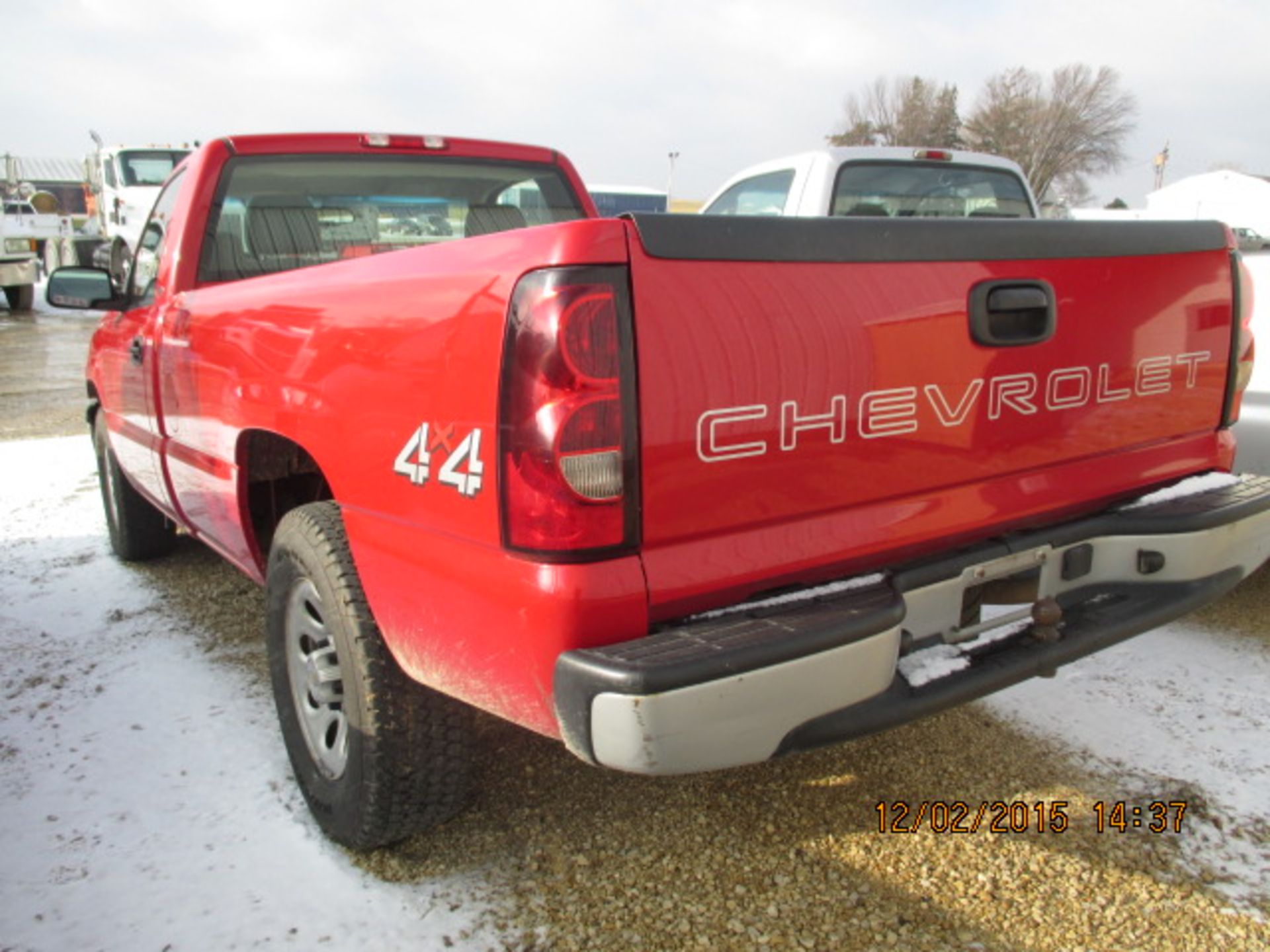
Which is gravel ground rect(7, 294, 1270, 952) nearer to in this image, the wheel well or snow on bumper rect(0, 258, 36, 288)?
the wheel well

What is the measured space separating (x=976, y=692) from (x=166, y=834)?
6.39 feet

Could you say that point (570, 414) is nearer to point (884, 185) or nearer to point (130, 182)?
point (884, 185)

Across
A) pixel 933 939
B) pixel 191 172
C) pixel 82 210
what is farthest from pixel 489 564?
pixel 82 210

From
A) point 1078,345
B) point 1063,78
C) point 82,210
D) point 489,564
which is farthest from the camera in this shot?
point 82,210

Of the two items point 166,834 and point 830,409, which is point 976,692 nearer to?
point 830,409

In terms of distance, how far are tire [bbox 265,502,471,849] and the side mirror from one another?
1.81m

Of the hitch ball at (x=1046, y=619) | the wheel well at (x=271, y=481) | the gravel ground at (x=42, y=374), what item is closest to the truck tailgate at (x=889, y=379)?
the hitch ball at (x=1046, y=619)

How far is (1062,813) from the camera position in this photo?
7.87 ft

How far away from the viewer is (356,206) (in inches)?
135

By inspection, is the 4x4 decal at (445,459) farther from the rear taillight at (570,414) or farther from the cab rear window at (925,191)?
the cab rear window at (925,191)

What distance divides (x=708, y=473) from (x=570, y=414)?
28cm

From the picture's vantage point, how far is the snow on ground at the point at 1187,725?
229cm

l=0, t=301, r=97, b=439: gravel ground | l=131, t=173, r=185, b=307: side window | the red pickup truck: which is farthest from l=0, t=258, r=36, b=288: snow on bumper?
the red pickup truck

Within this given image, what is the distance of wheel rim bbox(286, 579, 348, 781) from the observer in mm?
2268
